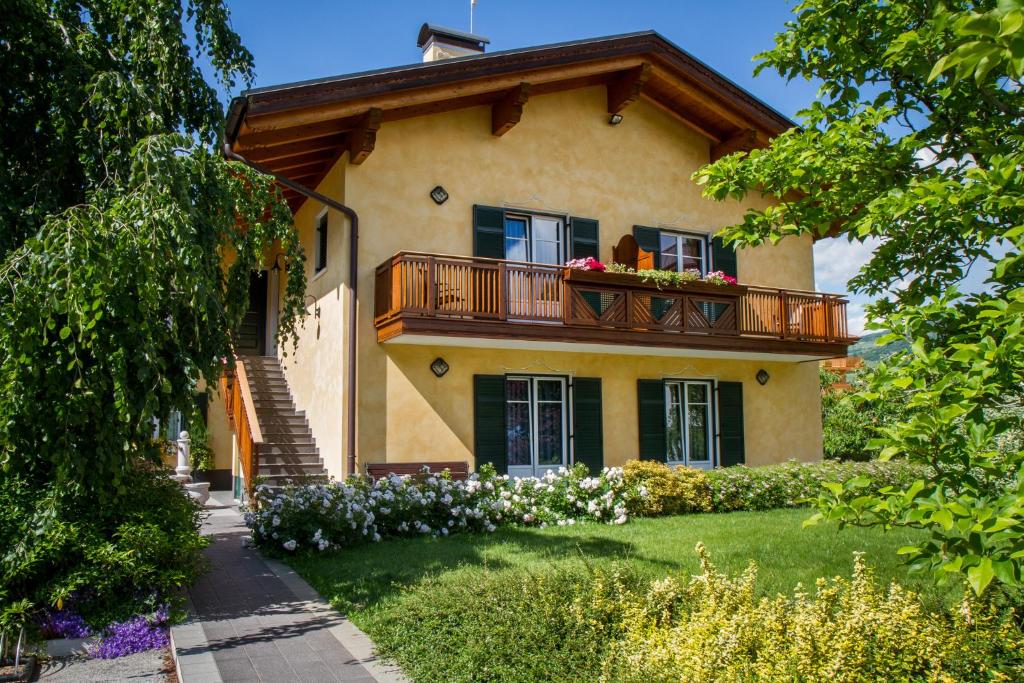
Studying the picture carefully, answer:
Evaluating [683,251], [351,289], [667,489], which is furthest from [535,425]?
[683,251]

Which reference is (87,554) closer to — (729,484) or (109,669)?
(109,669)

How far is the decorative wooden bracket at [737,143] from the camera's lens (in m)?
16.7

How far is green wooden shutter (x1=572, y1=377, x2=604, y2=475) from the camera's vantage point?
47.5ft

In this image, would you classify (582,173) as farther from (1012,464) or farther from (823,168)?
(1012,464)

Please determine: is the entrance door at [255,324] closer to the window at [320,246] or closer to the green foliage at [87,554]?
the window at [320,246]

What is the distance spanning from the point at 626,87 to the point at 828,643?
13384 millimetres

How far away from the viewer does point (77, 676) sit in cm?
579

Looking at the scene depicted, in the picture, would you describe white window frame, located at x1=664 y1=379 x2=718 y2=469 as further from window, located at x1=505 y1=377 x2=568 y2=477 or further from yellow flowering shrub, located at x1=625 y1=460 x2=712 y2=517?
window, located at x1=505 y1=377 x2=568 y2=477

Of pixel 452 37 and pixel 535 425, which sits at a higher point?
pixel 452 37

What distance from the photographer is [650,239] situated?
16.0 metres

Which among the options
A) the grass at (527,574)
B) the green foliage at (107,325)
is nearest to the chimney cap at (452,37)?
the green foliage at (107,325)

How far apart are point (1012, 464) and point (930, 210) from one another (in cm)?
143

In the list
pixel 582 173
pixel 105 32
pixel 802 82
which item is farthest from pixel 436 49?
pixel 802 82

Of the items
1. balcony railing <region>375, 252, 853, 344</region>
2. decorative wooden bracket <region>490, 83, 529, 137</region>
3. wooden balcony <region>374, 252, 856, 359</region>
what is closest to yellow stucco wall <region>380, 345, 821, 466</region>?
wooden balcony <region>374, 252, 856, 359</region>
